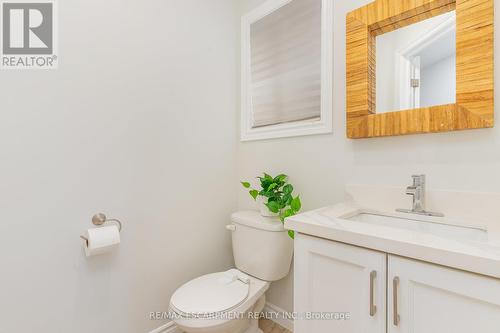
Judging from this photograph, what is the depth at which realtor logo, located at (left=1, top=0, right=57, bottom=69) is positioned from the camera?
3.49ft

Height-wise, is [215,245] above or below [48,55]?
below

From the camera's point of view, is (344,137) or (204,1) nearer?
(344,137)

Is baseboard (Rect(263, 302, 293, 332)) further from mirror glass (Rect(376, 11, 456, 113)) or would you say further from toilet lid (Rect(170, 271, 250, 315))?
mirror glass (Rect(376, 11, 456, 113))

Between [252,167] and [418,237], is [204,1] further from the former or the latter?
[418,237]

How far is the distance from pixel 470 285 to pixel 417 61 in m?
0.91

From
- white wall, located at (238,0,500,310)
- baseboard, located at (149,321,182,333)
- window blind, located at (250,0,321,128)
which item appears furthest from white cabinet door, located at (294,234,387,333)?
baseboard, located at (149,321,182,333)

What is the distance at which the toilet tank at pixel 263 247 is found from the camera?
139cm

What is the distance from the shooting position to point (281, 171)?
1.59 metres

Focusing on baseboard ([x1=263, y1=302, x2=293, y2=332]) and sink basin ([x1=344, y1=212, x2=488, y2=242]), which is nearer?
sink basin ([x1=344, y1=212, x2=488, y2=242])

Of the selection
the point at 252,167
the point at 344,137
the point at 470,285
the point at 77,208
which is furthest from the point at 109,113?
the point at 470,285

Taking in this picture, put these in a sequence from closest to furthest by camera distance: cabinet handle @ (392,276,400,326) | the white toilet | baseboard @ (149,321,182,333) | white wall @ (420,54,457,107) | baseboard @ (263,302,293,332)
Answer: cabinet handle @ (392,276,400,326)
white wall @ (420,54,457,107)
the white toilet
baseboard @ (149,321,182,333)
baseboard @ (263,302,293,332)

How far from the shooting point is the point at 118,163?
131cm

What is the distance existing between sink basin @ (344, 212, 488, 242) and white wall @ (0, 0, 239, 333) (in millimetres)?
995

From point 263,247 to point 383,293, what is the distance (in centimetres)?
75
